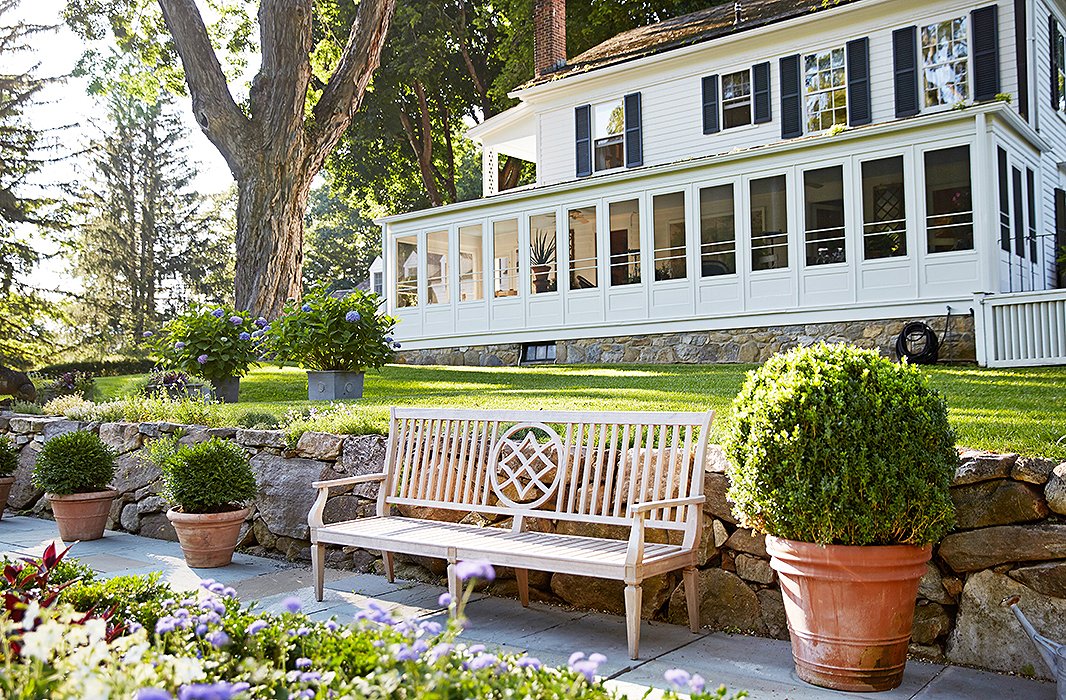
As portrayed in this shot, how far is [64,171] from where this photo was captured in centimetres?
3039

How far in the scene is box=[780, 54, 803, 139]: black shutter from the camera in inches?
631

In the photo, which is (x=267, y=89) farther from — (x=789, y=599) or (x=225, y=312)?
(x=789, y=599)

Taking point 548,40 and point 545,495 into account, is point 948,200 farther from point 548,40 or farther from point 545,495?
point 548,40

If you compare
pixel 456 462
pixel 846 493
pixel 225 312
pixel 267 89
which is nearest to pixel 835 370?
pixel 846 493

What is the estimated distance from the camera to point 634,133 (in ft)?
59.5

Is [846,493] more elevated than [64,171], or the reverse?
[64,171]

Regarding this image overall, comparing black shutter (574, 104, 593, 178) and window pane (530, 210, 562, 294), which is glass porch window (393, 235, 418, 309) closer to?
window pane (530, 210, 562, 294)

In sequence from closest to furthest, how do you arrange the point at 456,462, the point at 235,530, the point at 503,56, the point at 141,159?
the point at 456,462 < the point at 235,530 < the point at 503,56 < the point at 141,159

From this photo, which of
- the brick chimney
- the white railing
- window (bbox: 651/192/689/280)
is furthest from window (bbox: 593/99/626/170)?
the white railing

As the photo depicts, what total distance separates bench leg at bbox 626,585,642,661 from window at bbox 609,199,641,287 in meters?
11.7

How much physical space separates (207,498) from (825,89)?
13.0 meters

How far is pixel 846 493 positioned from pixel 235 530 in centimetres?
443

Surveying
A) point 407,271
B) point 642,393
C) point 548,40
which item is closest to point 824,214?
point 642,393

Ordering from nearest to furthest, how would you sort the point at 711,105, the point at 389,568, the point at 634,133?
the point at 389,568 < the point at 711,105 < the point at 634,133
